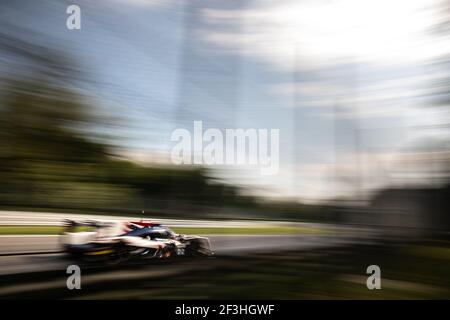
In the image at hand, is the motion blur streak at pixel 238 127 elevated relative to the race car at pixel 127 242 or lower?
elevated

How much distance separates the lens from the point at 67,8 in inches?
108

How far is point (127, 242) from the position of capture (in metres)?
2.71

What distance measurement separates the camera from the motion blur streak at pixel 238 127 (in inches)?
104

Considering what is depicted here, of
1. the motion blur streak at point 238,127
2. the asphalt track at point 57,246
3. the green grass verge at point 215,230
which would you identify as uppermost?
the motion blur streak at point 238,127

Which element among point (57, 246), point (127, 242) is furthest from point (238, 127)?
point (57, 246)

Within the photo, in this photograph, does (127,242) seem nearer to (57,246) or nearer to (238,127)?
(57,246)

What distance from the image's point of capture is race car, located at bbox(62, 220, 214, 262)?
2648mm

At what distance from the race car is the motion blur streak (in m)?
0.07

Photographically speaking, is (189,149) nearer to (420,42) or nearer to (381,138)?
(381,138)

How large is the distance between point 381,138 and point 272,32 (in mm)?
952

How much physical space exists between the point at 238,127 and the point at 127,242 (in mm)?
996

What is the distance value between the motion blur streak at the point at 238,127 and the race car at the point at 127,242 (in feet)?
0.21

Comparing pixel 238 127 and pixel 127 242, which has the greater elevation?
pixel 238 127

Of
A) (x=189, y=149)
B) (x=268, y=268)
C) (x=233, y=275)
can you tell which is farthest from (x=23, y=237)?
(x=268, y=268)
